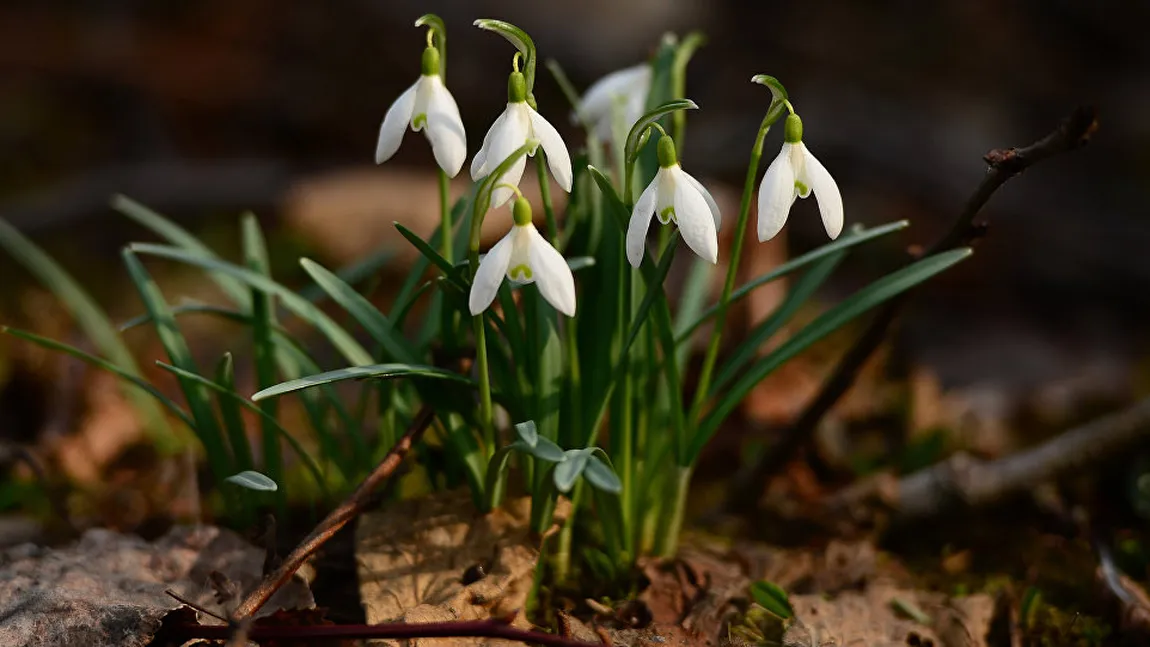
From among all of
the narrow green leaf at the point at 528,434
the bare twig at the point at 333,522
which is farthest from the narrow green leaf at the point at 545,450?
the bare twig at the point at 333,522

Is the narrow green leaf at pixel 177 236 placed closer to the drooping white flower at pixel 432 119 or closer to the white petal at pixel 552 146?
the drooping white flower at pixel 432 119

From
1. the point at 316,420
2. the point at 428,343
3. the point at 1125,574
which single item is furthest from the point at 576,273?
the point at 1125,574

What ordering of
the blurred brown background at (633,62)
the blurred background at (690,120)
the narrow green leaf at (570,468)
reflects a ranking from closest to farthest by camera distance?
1. the narrow green leaf at (570,468)
2. the blurred background at (690,120)
3. the blurred brown background at (633,62)

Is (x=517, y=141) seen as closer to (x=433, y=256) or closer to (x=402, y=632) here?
(x=433, y=256)

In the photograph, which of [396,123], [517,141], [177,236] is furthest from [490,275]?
[177,236]

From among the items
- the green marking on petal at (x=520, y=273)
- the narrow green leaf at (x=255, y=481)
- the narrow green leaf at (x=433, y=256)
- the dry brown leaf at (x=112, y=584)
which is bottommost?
the dry brown leaf at (x=112, y=584)

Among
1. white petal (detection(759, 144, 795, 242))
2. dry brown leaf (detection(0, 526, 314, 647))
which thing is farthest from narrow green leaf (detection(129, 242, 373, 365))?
white petal (detection(759, 144, 795, 242))
